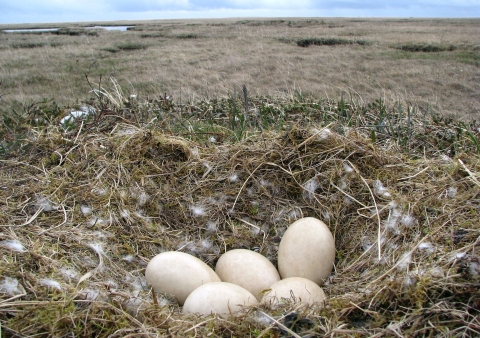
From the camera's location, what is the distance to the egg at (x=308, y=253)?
2.24 meters

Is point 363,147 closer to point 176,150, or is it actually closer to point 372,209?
point 372,209

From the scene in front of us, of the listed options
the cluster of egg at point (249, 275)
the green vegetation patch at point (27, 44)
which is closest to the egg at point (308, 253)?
the cluster of egg at point (249, 275)

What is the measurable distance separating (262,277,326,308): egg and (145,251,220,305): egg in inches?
13.2

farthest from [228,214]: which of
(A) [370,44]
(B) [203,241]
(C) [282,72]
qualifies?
(A) [370,44]

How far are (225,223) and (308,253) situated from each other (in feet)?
1.98

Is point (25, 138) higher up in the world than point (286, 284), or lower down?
higher up

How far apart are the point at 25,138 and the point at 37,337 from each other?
6.78 ft

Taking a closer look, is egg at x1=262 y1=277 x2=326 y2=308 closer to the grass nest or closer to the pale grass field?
the grass nest

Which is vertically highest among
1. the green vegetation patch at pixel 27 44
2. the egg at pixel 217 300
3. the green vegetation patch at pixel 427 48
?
the green vegetation patch at pixel 27 44

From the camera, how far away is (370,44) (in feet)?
50.4

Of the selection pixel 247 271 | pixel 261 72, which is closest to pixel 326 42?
pixel 261 72

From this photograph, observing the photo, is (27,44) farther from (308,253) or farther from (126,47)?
(308,253)

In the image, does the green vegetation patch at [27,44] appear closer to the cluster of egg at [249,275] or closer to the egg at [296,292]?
the cluster of egg at [249,275]

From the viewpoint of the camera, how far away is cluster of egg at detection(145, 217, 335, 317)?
185cm
